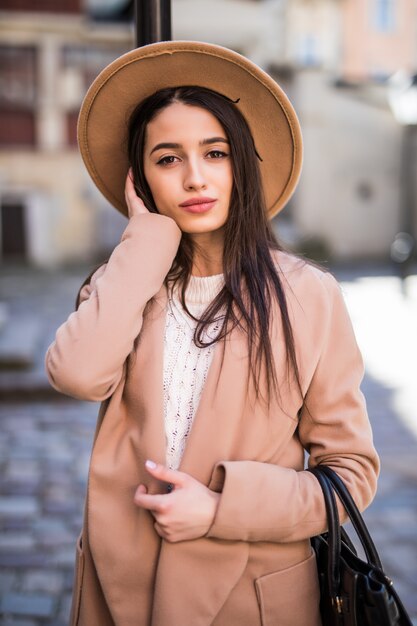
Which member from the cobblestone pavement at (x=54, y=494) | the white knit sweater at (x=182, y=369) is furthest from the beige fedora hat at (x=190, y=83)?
the cobblestone pavement at (x=54, y=494)

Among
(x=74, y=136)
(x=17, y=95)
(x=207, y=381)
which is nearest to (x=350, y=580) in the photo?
(x=207, y=381)

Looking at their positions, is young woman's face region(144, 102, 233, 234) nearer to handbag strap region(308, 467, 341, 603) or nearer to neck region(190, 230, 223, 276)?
neck region(190, 230, 223, 276)

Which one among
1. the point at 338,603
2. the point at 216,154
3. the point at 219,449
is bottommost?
the point at 338,603

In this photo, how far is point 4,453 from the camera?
4.46m

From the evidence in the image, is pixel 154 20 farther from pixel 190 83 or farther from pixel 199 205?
pixel 199 205

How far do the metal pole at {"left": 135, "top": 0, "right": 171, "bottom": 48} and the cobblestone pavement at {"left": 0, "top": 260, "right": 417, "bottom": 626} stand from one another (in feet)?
7.23

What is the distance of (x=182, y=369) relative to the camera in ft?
4.75

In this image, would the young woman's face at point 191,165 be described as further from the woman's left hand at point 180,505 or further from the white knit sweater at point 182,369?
the woman's left hand at point 180,505

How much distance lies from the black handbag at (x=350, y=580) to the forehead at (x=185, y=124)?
752 millimetres

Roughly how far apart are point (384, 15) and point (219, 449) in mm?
30213

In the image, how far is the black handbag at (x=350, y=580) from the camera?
3.72ft

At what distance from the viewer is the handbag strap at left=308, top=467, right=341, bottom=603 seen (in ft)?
A: 4.10

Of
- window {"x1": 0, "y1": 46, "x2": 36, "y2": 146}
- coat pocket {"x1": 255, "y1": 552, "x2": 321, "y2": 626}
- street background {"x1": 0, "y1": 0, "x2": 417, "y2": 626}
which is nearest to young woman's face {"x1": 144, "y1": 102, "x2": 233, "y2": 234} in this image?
coat pocket {"x1": 255, "y1": 552, "x2": 321, "y2": 626}

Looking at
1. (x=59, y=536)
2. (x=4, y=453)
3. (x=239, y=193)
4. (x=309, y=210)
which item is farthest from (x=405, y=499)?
(x=309, y=210)
